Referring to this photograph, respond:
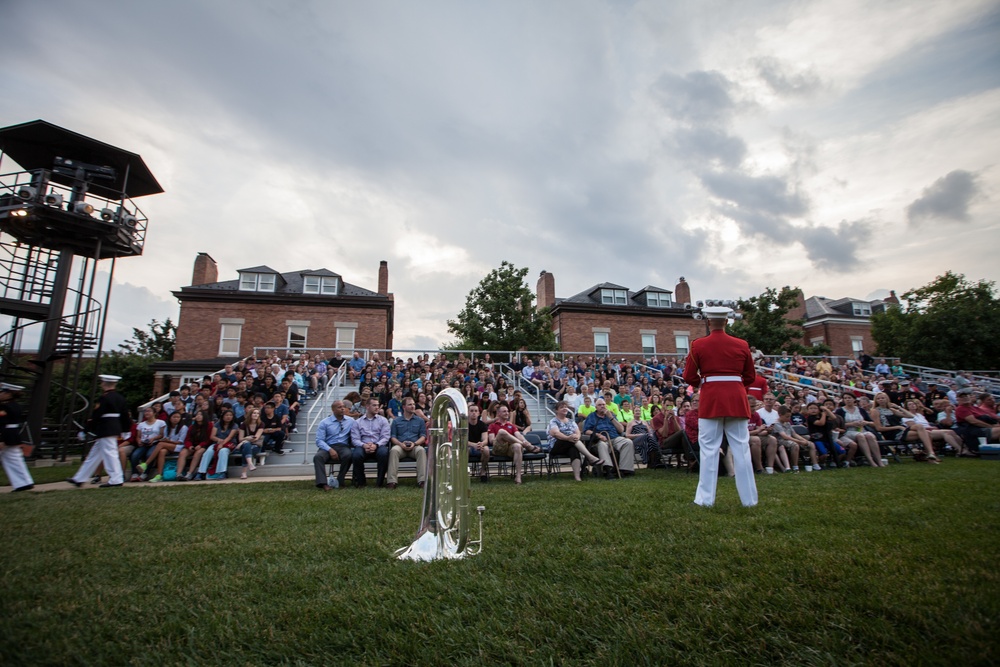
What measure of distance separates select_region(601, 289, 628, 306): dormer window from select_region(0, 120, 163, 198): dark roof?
26.4 metres

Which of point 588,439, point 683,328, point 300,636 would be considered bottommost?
point 300,636

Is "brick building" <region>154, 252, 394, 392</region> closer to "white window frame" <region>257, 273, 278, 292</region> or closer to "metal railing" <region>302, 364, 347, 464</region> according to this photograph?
"white window frame" <region>257, 273, 278, 292</region>

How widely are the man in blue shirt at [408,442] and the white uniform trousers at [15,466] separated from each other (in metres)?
6.26

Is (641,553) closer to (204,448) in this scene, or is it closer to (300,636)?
(300,636)

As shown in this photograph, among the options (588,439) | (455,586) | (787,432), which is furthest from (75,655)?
(787,432)

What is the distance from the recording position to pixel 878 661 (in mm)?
1832

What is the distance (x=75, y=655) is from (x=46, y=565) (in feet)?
6.54

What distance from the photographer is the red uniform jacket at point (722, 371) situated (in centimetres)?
543

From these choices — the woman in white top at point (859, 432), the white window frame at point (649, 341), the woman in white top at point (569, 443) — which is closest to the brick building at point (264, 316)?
the white window frame at point (649, 341)

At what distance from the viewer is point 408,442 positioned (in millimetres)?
9484

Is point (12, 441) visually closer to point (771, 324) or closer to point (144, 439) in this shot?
point (144, 439)

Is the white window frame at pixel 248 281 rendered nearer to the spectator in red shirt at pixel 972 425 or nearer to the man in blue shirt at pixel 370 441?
the man in blue shirt at pixel 370 441

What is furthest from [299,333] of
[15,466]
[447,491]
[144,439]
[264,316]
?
[447,491]

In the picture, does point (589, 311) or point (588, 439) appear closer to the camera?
point (588, 439)
